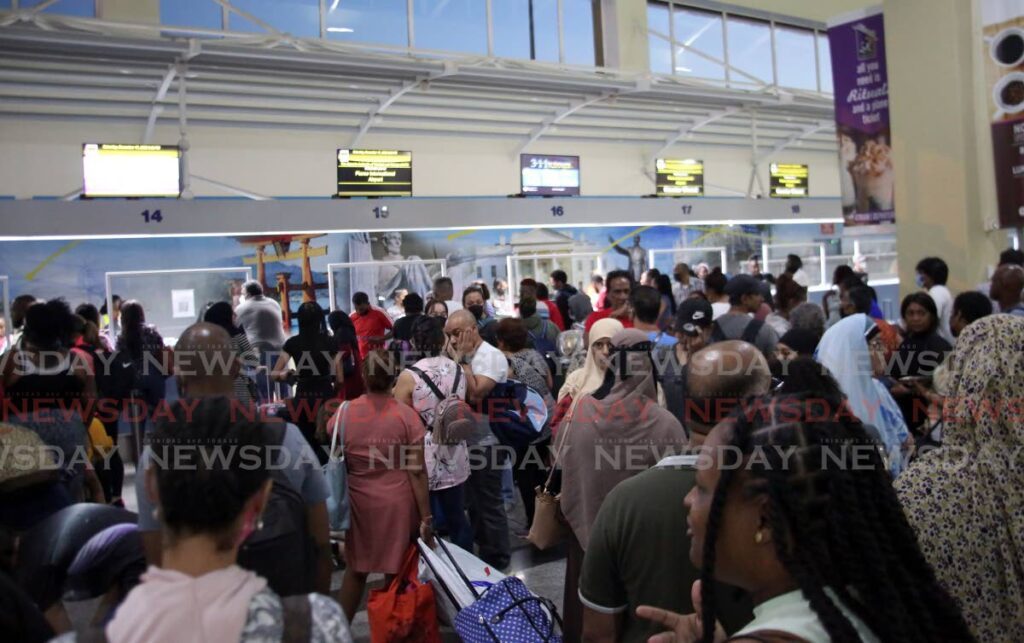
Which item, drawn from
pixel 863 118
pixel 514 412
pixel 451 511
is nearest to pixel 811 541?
pixel 451 511

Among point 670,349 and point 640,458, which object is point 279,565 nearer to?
point 640,458

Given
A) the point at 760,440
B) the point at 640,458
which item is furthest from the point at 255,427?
the point at 640,458

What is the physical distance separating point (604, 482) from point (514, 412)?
241 centimetres

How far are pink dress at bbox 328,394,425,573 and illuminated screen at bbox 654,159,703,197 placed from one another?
1505cm

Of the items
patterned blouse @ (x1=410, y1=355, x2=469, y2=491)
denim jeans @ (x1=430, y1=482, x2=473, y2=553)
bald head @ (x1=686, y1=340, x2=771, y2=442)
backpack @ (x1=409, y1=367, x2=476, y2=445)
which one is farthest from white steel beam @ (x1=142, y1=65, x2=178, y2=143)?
bald head @ (x1=686, y1=340, x2=771, y2=442)

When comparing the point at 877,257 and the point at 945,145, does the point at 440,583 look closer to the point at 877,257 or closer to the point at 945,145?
the point at 945,145

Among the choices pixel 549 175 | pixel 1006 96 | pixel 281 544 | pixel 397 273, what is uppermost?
pixel 549 175

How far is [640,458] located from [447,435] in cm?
188

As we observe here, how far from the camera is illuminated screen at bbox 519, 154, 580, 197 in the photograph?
1695cm

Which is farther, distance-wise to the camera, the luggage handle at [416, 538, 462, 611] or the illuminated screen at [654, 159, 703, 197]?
the illuminated screen at [654, 159, 703, 197]

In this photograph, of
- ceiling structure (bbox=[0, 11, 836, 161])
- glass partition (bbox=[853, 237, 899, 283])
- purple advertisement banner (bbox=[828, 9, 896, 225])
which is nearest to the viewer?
purple advertisement banner (bbox=[828, 9, 896, 225])

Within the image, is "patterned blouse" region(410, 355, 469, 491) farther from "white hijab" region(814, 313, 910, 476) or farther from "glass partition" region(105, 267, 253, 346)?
"glass partition" region(105, 267, 253, 346)

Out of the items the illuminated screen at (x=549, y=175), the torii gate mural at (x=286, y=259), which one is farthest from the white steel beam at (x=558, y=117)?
the torii gate mural at (x=286, y=259)

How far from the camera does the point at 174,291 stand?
12477 mm
